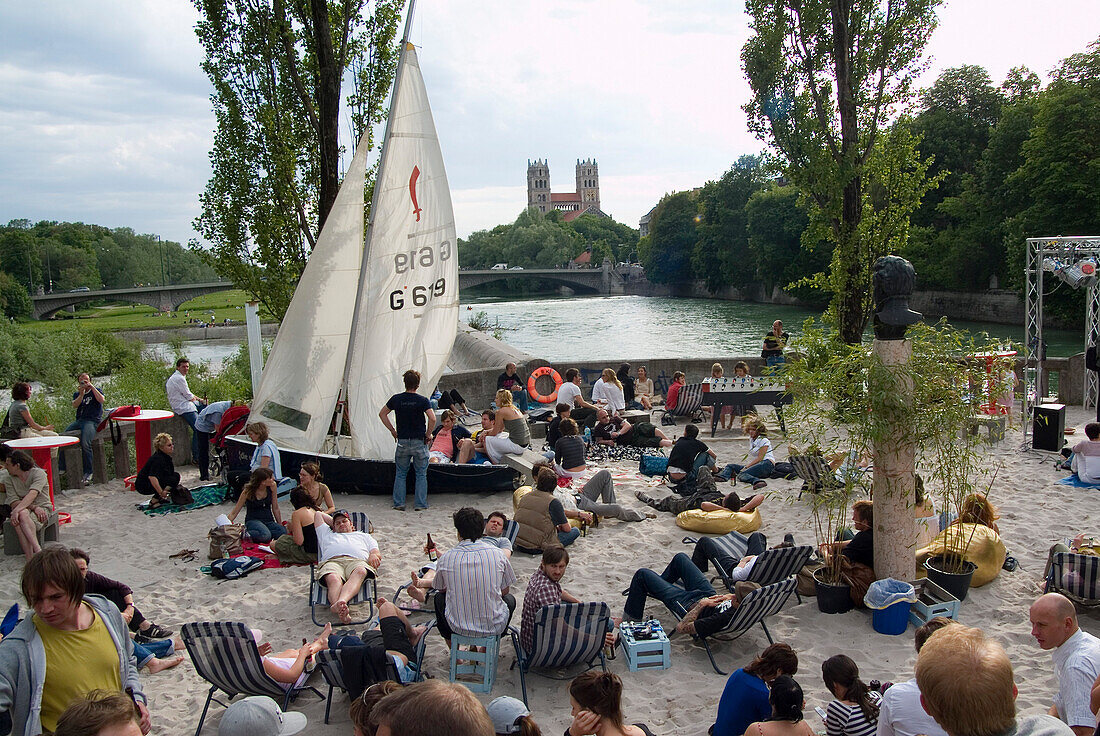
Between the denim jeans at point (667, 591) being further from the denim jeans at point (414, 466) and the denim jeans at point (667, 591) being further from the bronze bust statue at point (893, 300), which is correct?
the denim jeans at point (414, 466)

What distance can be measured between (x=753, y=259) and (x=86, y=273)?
70853 millimetres

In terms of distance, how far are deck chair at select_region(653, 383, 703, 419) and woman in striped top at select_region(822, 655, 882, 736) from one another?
9.51 meters

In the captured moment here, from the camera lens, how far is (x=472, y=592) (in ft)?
18.3

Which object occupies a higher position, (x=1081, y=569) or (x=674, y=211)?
(x=674, y=211)

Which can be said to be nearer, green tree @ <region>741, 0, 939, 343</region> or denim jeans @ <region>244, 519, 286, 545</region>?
denim jeans @ <region>244, 519, 286, 545</region>

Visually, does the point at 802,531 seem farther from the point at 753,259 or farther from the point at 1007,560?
the point at 753,259

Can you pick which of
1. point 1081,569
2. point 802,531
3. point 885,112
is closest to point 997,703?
point 1081,569

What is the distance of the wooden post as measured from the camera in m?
6.52

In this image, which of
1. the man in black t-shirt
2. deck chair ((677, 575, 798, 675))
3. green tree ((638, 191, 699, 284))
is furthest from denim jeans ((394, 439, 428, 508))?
green tree ((638, 191, 699, 284))

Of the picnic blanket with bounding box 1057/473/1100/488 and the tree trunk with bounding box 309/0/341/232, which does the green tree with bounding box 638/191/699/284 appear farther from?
the picnic blanket with bounding box 1057/473/1100/488

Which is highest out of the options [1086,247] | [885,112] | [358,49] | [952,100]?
[952,100]

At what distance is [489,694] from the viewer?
5.50 metres

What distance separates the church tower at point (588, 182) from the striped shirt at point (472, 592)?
18287 centimetres

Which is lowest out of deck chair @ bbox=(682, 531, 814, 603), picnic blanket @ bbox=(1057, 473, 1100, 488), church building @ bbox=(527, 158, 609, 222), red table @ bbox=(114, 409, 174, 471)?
picnic blanket @ bbox=(1057, 473, 1100, 488)
